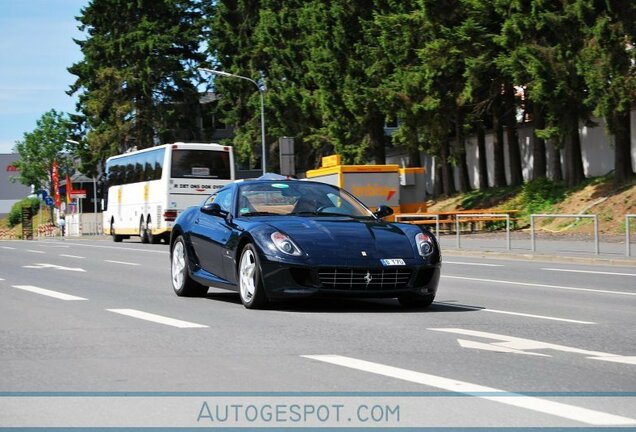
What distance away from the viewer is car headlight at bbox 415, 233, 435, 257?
500 inches

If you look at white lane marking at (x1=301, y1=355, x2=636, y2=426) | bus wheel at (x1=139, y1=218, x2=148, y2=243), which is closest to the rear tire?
white lane marking at (x1=301, y1=355, x2=636, y2=426)

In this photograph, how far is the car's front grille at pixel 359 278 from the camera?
1238 centimetres

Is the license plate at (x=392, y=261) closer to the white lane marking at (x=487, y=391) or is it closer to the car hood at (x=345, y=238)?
A: the car hood at (x=345, y=238)

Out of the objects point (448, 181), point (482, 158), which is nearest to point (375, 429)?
point (482, 158)

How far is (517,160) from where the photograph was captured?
5141 centimetres

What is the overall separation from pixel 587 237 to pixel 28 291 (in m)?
19.0

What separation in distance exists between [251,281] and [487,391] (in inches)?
235

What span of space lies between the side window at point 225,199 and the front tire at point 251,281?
3.72ft

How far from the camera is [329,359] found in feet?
28.6

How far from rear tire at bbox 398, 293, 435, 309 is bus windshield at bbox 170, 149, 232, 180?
3250 cm

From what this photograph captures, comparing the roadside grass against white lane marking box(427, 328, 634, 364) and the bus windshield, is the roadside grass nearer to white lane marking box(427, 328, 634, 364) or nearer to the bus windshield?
the bus windshield

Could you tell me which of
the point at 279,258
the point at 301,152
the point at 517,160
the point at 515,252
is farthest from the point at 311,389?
the point at 301,152

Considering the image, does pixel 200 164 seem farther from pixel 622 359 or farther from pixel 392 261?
pixel 622 359

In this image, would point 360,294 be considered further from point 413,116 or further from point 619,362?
point 413,116
